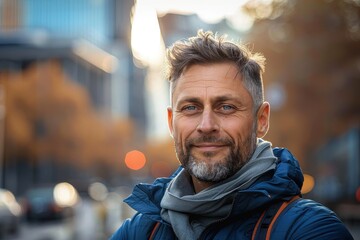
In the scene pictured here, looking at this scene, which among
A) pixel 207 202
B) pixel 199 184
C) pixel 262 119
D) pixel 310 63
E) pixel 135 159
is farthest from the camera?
pixel 135 159

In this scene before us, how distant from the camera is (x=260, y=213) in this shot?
8.70 ft

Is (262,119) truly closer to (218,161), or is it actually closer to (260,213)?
(218,161)

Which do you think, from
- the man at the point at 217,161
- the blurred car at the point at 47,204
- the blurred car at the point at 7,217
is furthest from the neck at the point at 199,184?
the blurred car at the point at 47,204

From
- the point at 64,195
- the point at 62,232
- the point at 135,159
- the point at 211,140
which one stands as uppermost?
the point at 211,140

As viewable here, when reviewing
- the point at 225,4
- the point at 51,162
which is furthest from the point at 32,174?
the point at 225,4

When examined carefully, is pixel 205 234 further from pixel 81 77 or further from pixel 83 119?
pixel 81 77

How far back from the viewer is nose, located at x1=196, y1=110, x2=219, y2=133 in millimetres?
2775

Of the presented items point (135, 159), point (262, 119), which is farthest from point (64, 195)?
point (135, 159)

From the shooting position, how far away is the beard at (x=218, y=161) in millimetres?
2775

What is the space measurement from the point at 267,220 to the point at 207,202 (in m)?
0.24

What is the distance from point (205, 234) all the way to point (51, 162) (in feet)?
270

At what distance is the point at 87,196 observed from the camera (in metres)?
72.2

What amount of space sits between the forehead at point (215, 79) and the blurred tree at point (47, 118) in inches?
2480

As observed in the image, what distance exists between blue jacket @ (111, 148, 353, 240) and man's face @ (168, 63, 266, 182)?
152 millimetres
